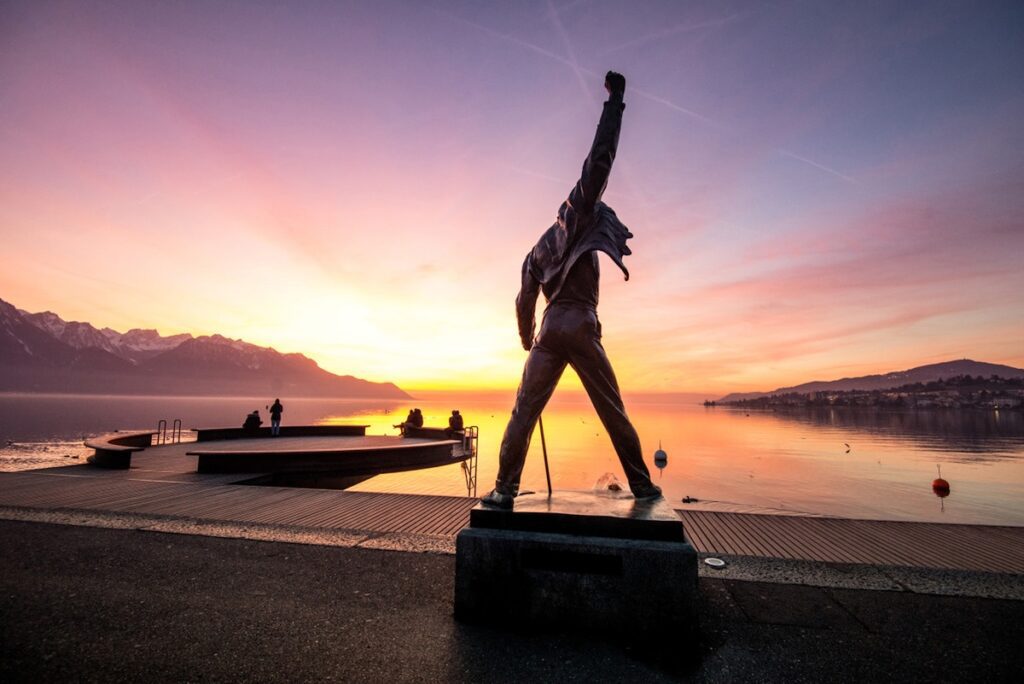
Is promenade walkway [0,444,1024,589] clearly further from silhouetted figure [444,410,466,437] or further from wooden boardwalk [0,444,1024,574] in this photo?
silhouetted figure [444,410,466,437]

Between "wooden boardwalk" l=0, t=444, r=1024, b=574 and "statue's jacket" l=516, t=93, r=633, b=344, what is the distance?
3.34m

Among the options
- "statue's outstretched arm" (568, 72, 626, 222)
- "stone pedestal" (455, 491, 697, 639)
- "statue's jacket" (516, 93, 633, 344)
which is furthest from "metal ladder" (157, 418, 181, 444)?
"statue's outstretched arm" (568, 72, 626, 222)

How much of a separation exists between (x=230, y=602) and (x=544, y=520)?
2.68 m

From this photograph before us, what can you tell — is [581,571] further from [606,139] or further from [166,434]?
[166,434]

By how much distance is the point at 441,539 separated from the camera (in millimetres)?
5262

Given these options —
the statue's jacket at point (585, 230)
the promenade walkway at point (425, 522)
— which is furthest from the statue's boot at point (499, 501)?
the statue's jacket at point (585, 230)

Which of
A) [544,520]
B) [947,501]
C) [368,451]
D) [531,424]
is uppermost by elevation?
[531,424]

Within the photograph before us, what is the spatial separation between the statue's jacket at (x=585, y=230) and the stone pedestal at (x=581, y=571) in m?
2.09

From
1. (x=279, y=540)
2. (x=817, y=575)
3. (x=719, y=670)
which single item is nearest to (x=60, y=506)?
(x=279, y=540)

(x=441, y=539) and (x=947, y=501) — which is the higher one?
(x=441, y=539)

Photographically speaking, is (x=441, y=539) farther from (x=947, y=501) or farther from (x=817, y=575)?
(x=947, y=501)

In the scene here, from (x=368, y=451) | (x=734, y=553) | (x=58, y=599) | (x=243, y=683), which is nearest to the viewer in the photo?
(x=243, y=683)

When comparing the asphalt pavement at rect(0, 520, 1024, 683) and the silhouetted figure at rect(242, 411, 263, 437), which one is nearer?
the asphalt pavement at rect(0, 520, 1024, 683)

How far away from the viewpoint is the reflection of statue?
13.4ft
